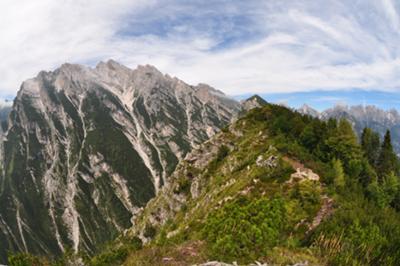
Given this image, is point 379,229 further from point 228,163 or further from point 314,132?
point 228,163

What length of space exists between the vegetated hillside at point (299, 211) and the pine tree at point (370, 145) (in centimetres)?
35

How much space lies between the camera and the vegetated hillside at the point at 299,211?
30.8 m

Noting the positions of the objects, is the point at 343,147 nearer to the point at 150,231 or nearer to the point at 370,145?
the point at 370,145

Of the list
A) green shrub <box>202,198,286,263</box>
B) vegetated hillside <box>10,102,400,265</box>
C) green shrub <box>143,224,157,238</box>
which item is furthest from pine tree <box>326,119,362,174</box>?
green shrub <box>143,224,157,238</box>

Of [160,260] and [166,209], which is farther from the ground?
[160,260]

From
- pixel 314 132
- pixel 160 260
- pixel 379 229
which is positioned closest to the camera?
pixel 160 260

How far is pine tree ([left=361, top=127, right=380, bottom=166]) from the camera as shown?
111688mm

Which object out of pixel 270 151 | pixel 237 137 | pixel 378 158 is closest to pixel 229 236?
pixel 270 151

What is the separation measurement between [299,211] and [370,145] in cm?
7691

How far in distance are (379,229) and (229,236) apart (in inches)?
755

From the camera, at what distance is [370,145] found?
114 metres

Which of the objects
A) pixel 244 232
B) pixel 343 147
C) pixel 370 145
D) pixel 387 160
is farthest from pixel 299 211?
pixel 370 145

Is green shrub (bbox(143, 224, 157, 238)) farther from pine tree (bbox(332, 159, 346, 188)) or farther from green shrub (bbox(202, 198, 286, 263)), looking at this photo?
green shrub (bbox(202, 198, 286, 263))

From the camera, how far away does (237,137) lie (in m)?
145
